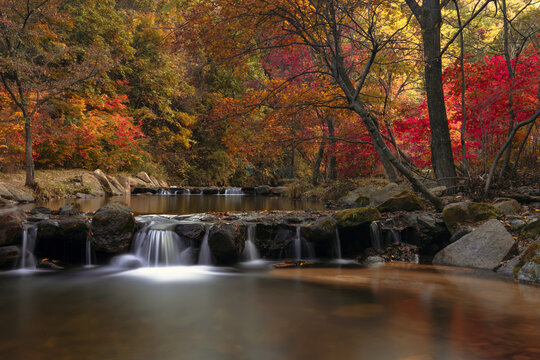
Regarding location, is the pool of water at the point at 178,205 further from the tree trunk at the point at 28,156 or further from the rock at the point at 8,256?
the rock at the point at 8,256

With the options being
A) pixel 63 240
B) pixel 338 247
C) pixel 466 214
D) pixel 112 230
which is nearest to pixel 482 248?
pixel 466 214

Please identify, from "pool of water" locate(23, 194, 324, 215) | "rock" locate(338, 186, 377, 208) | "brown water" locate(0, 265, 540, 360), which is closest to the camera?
"brown water" locate(0, 265, 540, 360)

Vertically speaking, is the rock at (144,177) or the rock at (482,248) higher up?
the rock at (144,177)

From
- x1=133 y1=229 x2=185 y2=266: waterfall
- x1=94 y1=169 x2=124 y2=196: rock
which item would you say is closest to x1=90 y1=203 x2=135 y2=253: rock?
x1=133 y1=229 x2=185 y2=266: waterfall

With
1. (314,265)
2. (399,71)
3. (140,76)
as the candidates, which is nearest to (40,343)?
(314,265)

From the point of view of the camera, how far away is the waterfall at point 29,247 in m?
5.06

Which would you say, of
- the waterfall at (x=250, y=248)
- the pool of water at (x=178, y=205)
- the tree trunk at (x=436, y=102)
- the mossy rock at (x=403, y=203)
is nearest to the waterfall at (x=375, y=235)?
the mossy rock at (x=403, y=203)

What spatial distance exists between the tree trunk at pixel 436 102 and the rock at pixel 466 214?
2146 millimetres

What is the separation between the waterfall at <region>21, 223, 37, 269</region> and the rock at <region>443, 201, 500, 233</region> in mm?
6738

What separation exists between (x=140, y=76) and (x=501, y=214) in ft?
62.5

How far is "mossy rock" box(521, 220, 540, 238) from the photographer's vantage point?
16.0ft

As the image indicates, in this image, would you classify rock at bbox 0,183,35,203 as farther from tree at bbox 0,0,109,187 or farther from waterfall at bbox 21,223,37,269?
waterfall at bbox 21,223,37,269

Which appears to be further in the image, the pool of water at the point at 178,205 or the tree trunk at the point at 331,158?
the tree trunk at the point at 331,158

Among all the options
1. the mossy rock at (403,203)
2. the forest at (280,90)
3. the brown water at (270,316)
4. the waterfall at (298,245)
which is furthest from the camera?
the mossy rock at (403,203)
